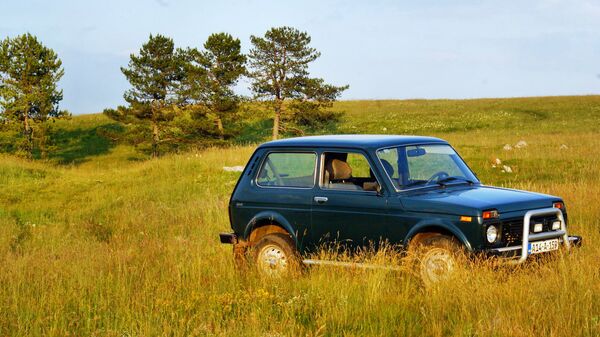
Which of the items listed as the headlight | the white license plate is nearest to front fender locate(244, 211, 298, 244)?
the headlight

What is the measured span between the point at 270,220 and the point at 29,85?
41.0 meters

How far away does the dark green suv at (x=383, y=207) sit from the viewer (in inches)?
279

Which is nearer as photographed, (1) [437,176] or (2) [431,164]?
(1) [437,176]

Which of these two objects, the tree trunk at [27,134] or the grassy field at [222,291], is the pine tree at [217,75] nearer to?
the tree trunk at [27,134]

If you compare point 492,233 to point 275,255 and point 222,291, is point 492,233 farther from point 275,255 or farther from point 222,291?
point 222,291

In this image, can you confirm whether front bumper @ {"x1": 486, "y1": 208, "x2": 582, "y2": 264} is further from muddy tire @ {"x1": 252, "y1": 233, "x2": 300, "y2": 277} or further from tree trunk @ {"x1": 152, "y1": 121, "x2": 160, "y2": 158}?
tree trunk @ {"x1": 152, "y1": 121, "x2": 160, "y2": 158}

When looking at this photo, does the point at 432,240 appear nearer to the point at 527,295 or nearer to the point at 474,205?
the point at 474,205

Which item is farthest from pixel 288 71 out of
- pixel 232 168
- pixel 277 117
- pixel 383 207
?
pixel 383 207

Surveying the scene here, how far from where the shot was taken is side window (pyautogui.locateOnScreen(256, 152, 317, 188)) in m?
8.55

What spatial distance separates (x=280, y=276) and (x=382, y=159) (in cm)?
187

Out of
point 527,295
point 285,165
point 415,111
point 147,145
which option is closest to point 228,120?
point 147,145

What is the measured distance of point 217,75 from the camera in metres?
46.4

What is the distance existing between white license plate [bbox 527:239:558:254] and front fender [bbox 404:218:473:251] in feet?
2.58

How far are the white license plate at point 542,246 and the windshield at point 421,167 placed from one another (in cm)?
131
